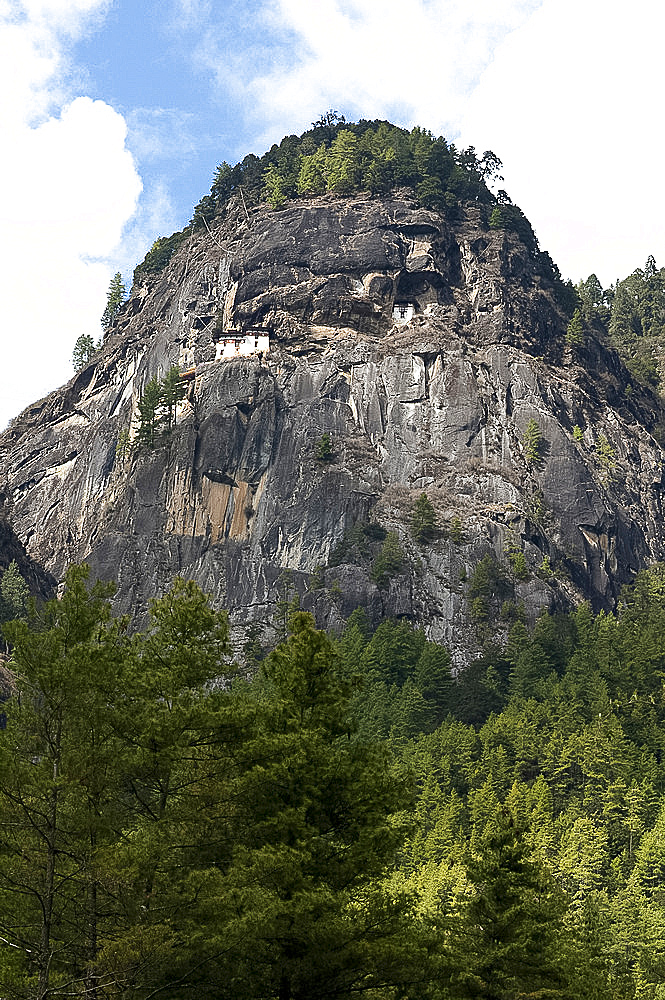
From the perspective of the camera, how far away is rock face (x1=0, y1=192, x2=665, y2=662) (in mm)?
103750

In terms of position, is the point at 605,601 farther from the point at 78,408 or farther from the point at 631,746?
the point at 78,408

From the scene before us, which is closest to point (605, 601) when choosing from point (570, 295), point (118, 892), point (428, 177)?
point (570, 295)

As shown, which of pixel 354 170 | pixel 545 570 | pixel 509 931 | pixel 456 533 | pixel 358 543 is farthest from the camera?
pixel 354 170

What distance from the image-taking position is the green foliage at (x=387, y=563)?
99.7m

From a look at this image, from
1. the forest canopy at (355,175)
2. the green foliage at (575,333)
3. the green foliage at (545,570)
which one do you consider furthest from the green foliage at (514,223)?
the green foliage at (545,570)

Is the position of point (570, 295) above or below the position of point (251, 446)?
above

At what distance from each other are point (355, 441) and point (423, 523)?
14225mm

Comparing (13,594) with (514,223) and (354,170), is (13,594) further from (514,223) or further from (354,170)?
(514,223)

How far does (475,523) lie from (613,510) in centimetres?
1750

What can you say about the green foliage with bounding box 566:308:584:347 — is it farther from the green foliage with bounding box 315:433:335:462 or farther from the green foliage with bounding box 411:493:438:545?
the green foliage with bounding box 411:493:438:545

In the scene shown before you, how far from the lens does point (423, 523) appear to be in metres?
103

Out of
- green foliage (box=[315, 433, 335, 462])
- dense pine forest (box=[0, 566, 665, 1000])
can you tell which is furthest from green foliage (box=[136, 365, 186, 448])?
dense pine forest (box=[0, 566, 665, 1000])

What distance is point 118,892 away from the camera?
699 inches

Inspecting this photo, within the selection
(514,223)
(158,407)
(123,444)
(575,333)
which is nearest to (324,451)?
(158,407)
